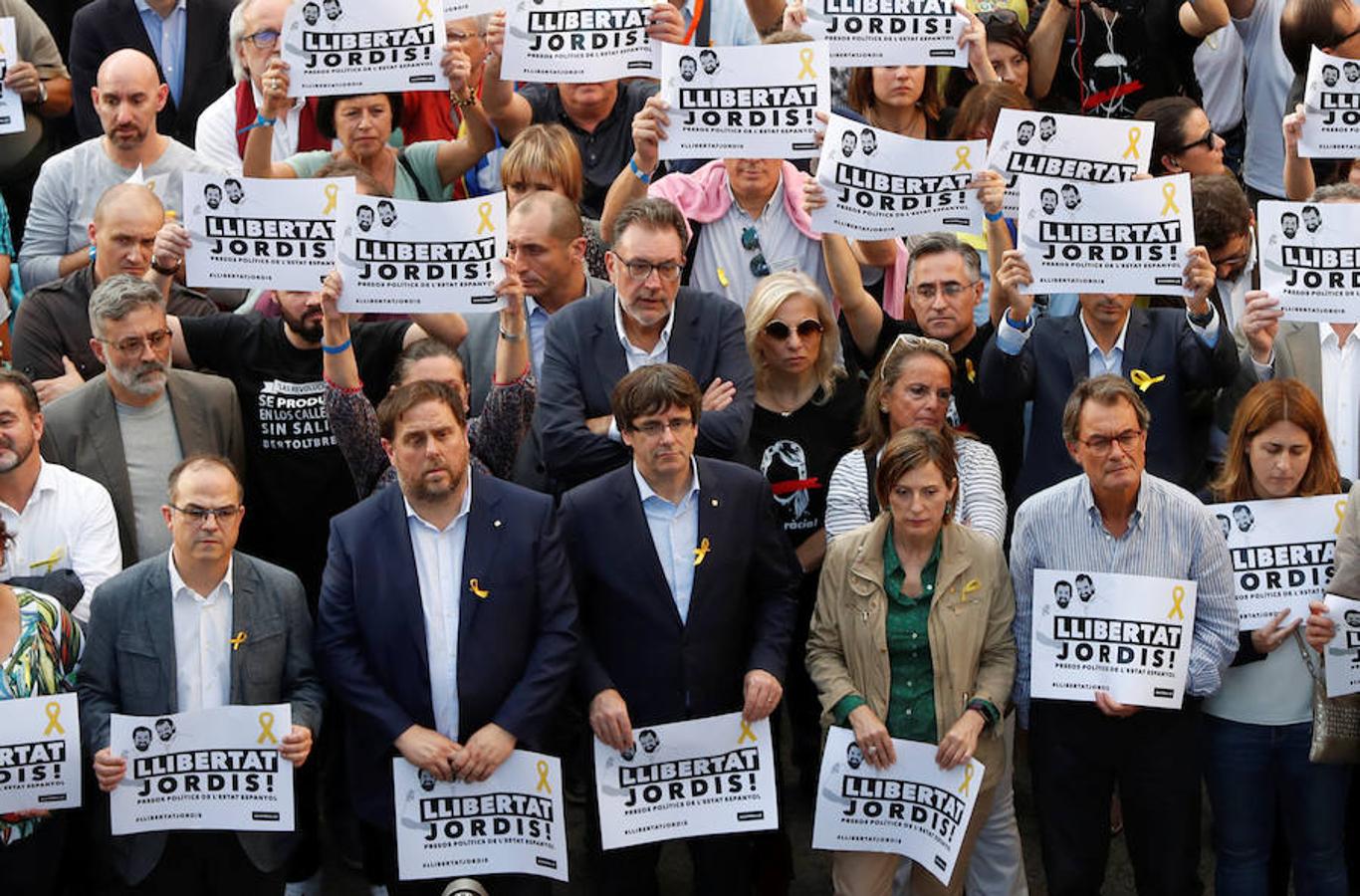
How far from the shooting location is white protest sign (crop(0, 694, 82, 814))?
23.5 ft

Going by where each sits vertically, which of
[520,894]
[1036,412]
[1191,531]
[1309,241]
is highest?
[1309,241]

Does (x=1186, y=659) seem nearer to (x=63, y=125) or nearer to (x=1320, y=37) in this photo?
(x=1320, y=37)

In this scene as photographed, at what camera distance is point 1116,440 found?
743cm

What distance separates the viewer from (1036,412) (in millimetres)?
8406

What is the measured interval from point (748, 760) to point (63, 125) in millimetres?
6383

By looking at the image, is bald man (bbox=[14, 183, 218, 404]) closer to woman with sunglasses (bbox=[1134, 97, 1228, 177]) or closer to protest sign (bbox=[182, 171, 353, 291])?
protest sign (bbox=[182, 171, 353, 291])

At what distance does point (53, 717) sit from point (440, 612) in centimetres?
139

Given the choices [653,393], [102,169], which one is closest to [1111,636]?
[653,393]

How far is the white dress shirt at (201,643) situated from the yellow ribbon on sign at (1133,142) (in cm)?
411

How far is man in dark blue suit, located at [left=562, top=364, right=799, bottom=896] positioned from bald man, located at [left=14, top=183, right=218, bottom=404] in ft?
8.40

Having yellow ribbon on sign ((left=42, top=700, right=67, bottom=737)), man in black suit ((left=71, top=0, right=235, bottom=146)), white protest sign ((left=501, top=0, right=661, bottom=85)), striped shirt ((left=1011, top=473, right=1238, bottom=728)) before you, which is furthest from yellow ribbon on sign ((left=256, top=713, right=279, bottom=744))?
man in black suit ((left=71, top=0, right=235, bottom=146))

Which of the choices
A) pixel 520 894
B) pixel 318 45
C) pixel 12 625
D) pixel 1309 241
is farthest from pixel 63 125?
pixel 1309 241

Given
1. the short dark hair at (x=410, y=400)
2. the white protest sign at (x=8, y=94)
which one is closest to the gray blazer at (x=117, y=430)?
the short dark hair at (x=410, y=400)

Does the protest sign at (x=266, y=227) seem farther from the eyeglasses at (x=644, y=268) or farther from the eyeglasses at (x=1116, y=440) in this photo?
the eyeglasses at (x=1116, y=440)
